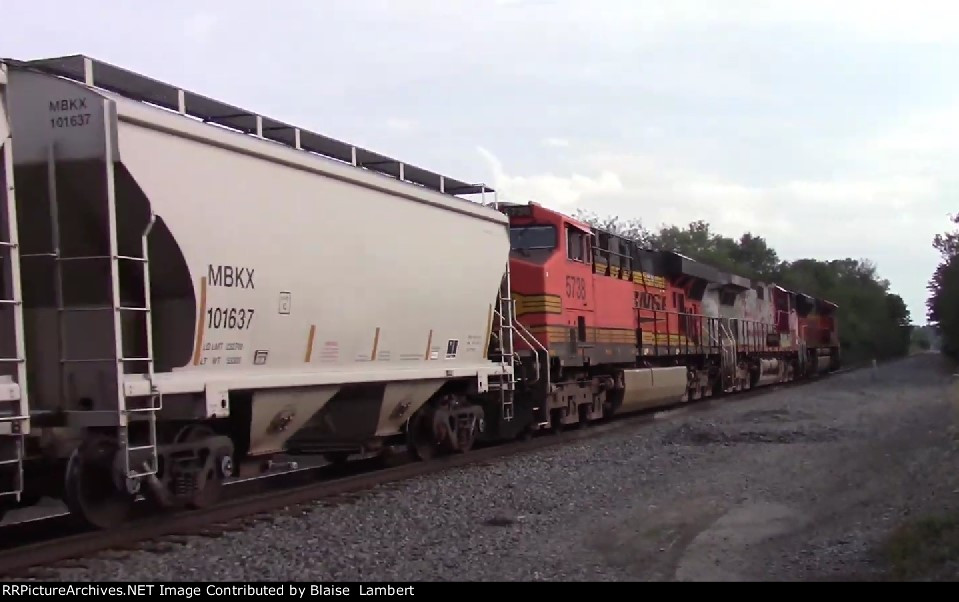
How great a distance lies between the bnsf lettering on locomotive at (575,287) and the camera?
15.8 meters

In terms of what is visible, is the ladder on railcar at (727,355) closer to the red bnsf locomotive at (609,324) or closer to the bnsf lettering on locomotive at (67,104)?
the red bnsf locomotive at (609,324)

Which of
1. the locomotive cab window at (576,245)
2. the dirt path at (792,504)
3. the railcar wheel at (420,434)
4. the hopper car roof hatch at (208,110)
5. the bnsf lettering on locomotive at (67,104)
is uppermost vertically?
the hopper car roof hatch at (208,110)

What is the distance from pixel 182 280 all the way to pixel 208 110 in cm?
195

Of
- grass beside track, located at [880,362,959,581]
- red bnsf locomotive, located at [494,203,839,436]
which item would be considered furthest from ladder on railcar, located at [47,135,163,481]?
red bnsf locomotive, located at [494,203,839,436]

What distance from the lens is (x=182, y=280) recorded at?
25.6 feet

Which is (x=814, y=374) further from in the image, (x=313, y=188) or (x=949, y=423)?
(x=313, y=188)

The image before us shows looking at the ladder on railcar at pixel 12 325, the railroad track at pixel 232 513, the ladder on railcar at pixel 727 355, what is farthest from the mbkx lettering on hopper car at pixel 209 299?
the ladder on railcar at pixel 727 355

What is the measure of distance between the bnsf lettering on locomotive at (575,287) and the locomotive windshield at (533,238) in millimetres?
704

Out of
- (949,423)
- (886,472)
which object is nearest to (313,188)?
(886,472)

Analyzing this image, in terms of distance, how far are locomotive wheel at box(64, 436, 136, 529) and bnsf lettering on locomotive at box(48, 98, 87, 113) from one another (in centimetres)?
252

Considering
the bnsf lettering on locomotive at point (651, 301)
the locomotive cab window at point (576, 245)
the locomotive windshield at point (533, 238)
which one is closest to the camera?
the locomotive windshield at point (533, 238)

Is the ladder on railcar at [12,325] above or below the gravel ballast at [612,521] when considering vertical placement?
above

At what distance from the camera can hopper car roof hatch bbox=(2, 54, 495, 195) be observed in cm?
741
